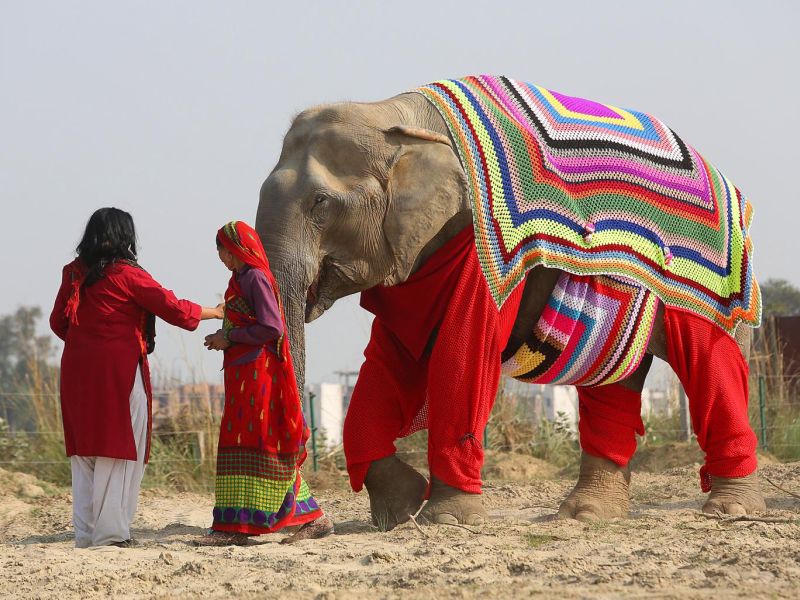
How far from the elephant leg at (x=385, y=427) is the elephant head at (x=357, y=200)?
54cm

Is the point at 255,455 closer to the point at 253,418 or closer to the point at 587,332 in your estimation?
the point at 253,418

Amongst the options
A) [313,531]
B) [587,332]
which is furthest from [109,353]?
[587,332]

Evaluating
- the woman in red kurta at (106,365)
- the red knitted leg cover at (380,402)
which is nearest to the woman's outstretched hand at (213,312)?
the woman in red kurta at (106,365)

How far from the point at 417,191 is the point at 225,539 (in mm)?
1881

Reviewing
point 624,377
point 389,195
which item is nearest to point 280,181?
point 389,195

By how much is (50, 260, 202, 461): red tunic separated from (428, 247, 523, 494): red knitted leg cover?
1.19m

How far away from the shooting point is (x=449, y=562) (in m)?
4.90

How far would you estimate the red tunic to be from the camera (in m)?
6.09

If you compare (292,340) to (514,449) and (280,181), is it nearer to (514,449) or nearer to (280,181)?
(280,181)

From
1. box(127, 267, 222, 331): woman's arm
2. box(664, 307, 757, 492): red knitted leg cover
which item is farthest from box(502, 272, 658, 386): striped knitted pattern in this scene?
box(127, 267, 222, 331): woman's arm

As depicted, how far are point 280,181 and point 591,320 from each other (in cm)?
175

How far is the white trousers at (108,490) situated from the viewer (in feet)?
20.0

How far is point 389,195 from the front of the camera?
639 cm

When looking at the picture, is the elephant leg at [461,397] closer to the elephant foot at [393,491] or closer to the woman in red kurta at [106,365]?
the elephant foot at [393,491]
